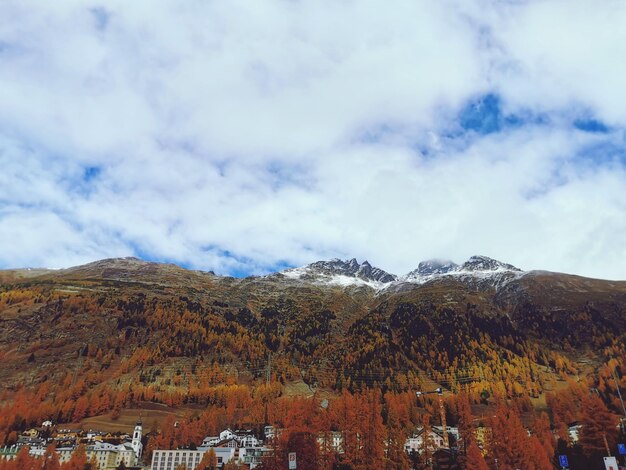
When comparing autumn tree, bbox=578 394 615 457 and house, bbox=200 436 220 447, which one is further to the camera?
house, bbox=200 436 220 447

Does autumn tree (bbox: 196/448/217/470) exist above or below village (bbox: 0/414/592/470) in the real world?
below

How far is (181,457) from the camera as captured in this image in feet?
385

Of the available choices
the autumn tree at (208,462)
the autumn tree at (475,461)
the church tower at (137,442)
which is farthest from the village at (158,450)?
the autumn tree at (475,461)

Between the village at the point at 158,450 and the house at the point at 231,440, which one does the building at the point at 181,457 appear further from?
the house at the point at 231,440

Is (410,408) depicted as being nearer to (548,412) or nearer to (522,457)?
(548,412)

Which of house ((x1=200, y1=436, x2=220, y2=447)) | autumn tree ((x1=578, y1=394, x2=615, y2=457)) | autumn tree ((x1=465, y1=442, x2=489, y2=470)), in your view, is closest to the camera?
autumn tree ((x1=465, y1=442, x2=489, y2=470))

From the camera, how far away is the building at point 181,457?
115m

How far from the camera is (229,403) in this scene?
162000 mm

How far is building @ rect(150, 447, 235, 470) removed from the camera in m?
115

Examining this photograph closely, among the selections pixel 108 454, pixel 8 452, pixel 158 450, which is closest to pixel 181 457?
pixel 158 450

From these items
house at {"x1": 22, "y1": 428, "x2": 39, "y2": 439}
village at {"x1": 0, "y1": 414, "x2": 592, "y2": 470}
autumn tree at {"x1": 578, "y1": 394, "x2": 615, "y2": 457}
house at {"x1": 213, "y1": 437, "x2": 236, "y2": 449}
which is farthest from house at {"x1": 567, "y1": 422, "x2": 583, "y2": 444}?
house at {"x1": 22, "y1": 428, "x2": 39, "y2": 439}

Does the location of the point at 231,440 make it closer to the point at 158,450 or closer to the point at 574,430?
the point at 158,450

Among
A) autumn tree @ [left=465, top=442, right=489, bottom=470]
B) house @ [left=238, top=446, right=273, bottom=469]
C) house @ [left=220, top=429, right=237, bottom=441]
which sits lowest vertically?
autumn tree @ [left=465, top=442, right=489, bottom=470]

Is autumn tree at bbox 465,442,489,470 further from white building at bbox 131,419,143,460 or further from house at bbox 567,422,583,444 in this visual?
white building at bbox 131,419,143,460
